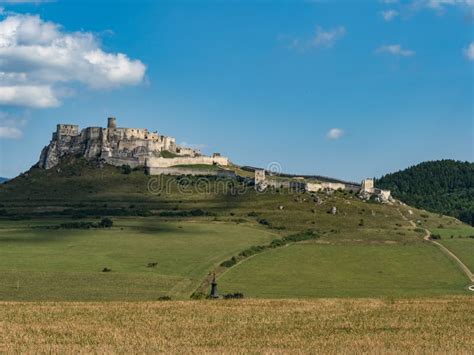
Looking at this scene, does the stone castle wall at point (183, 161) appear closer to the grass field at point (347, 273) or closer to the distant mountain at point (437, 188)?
the distant mountain at point (437, 188)

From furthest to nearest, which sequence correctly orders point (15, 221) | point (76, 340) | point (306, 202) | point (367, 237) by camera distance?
1. point (306, 202)
2. point (15, 221)
3. point (367, 237)
4. point (76, 340)

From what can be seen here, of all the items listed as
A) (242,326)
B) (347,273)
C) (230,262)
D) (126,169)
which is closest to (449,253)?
(347,273)

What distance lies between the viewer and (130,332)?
29.0m

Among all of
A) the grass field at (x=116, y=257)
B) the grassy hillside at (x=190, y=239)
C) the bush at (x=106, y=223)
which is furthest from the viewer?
the bush at (x=106, y=223)

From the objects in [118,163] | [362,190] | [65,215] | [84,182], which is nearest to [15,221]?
[65,215]

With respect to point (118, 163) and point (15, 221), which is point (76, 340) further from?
point (118, 163)

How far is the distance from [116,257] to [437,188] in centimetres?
12935

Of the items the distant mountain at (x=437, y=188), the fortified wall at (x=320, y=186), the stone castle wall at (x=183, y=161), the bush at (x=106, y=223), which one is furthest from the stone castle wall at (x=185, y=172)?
the distant mountain at (x=437, y=188)

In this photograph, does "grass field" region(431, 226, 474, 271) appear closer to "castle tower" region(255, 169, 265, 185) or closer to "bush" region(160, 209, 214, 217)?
"castle tower" region(255, 169, 265, 185)

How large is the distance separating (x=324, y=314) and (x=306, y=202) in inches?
3181

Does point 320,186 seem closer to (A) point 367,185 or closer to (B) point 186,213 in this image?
(A) point 367,185

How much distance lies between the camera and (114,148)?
143 m

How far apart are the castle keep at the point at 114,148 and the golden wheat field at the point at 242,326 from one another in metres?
103

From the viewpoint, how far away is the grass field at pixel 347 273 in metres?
61.8
